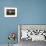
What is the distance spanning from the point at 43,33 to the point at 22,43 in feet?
2.20

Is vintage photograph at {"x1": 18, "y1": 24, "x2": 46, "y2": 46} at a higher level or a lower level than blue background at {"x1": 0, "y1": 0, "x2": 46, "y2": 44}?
lower

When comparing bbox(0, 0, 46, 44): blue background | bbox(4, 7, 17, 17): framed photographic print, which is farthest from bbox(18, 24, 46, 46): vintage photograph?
bbox(4, 7, 17, 17): framed photographic print

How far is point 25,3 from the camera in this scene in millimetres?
3986

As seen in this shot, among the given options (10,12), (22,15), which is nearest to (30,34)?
(22,15)

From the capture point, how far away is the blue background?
396 centimetres

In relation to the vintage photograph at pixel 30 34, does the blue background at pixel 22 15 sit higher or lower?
higher

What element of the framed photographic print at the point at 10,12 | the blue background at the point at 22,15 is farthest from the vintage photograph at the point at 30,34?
the framed photographic print at the point at 10,12

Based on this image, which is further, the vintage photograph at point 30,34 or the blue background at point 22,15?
the blue background at point 22,15

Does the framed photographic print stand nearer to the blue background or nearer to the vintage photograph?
the blue background

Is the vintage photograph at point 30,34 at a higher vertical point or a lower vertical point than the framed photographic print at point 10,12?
lower

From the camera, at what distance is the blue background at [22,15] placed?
3957 millimetres

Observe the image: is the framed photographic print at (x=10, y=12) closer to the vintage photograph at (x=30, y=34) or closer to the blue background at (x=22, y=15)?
the blue background at (x=22, y=15)

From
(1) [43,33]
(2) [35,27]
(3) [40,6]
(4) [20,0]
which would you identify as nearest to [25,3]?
(4) [20,0]

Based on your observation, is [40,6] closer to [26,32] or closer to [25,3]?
[25,3]
